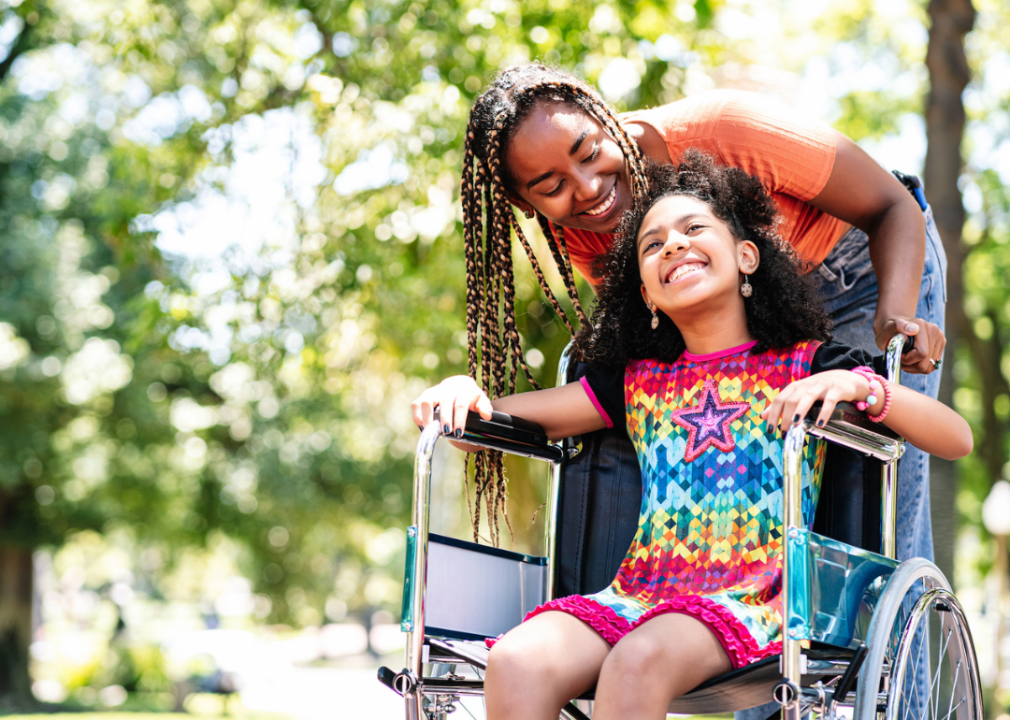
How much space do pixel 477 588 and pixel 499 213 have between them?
0.93 meters

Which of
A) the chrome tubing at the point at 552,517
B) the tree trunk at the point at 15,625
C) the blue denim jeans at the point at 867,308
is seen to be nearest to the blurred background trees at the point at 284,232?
the tree trunk at the point at 15,625

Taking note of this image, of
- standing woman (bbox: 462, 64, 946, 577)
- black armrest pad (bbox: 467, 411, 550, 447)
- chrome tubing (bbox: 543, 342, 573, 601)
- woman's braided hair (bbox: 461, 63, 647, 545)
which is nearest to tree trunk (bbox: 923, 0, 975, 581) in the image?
standing woman (bbox: 462, 64, 946, 577)

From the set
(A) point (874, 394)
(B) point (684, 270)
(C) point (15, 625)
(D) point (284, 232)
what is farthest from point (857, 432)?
(C) point (15, 625)

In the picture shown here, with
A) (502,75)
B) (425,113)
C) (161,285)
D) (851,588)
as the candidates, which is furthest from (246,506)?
(851,588)

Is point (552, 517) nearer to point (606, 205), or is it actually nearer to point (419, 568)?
point (419, 568)

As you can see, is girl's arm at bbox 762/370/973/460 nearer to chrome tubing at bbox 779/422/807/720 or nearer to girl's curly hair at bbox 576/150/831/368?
chrome tubing at bbox 779/422/807/720

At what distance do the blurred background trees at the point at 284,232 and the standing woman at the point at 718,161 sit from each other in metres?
2.22

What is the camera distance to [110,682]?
13000 millimetres

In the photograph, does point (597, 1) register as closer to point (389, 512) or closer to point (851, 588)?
point (851, 588)

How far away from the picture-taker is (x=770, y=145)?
2316 millimetres

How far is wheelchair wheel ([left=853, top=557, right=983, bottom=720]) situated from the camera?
5.57ft

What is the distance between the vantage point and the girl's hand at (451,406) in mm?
2047

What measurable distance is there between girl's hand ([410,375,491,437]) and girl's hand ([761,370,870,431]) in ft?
1.93

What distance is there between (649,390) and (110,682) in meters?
12.6
